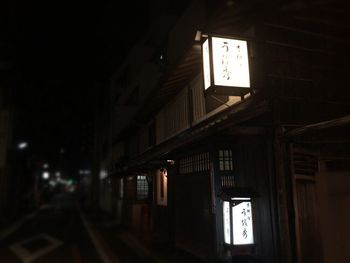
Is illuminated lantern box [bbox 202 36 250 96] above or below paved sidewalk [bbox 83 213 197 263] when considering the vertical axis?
above

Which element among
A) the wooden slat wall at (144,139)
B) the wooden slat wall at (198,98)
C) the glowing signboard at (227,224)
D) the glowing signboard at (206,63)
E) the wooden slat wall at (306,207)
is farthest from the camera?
the wooden slat wall at (144,139)

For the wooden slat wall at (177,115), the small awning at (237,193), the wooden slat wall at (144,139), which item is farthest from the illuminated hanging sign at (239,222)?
the wooden slat wall at (144,139)

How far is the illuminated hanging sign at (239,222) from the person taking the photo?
8198 mm

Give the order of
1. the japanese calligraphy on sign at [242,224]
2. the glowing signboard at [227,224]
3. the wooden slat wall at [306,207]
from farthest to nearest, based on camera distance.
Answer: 1. the glowing signboard at [227,224]
2. the japanese calligraphy on sign at [242,224]
3. the wooden slat wall at [306,207]

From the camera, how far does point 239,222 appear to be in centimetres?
828

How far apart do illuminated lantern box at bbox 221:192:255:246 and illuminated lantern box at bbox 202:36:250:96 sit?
2853 millimetres

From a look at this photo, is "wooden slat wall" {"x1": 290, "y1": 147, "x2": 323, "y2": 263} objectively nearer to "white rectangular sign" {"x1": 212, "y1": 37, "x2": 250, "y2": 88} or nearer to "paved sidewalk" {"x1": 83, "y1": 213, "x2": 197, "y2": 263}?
"white rectangular sign" {"x1": 212, "y1": 37, "x2": 250, "y2": 88}

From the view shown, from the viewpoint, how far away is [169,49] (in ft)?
60.5

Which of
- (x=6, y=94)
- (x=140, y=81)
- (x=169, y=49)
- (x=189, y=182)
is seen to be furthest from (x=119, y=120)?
(x=189, y=182)

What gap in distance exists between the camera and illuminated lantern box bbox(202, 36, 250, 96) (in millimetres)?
8375

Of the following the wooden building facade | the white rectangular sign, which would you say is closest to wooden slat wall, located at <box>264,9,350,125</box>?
the wooden building facade

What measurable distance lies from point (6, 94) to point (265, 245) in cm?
3238

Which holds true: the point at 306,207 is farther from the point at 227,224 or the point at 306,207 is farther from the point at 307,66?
the point at 307,66

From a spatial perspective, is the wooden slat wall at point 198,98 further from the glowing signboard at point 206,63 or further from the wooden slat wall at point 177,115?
the glowing signboard at point 206,63
